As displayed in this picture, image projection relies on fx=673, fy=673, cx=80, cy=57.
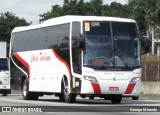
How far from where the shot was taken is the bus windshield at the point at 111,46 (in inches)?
1088

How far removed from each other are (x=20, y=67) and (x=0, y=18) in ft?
→ 257

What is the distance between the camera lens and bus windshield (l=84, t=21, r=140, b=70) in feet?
90.6

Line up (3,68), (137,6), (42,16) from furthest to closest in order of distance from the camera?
1. (42,16)
2. (137,6)
3. (3,68)

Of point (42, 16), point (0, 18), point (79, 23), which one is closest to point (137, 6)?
point (0, 18)

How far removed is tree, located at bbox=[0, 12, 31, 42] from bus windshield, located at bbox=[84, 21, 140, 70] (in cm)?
7988

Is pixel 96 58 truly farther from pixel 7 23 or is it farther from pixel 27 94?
pixel 7 23

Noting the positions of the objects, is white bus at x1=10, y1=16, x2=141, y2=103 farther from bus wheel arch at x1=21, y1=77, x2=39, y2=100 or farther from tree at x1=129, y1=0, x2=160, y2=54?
tree at x1=129, y1=0, x2=160, y2=54

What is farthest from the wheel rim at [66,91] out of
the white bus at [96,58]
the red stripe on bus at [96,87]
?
the red stripe on bus at [96,87]

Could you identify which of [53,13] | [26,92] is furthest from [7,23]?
[26,92]

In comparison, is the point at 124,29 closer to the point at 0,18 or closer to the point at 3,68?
the point at 3,68

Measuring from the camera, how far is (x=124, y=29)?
28516 mm

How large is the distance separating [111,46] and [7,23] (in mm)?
85795

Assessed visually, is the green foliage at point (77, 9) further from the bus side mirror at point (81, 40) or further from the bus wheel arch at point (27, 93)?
the bus side mirror at point (81, 40)

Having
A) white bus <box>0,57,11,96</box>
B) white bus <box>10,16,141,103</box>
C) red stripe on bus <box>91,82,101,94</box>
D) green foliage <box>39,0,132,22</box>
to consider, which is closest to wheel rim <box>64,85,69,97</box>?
white bus <box>10,16,141,103</box>
